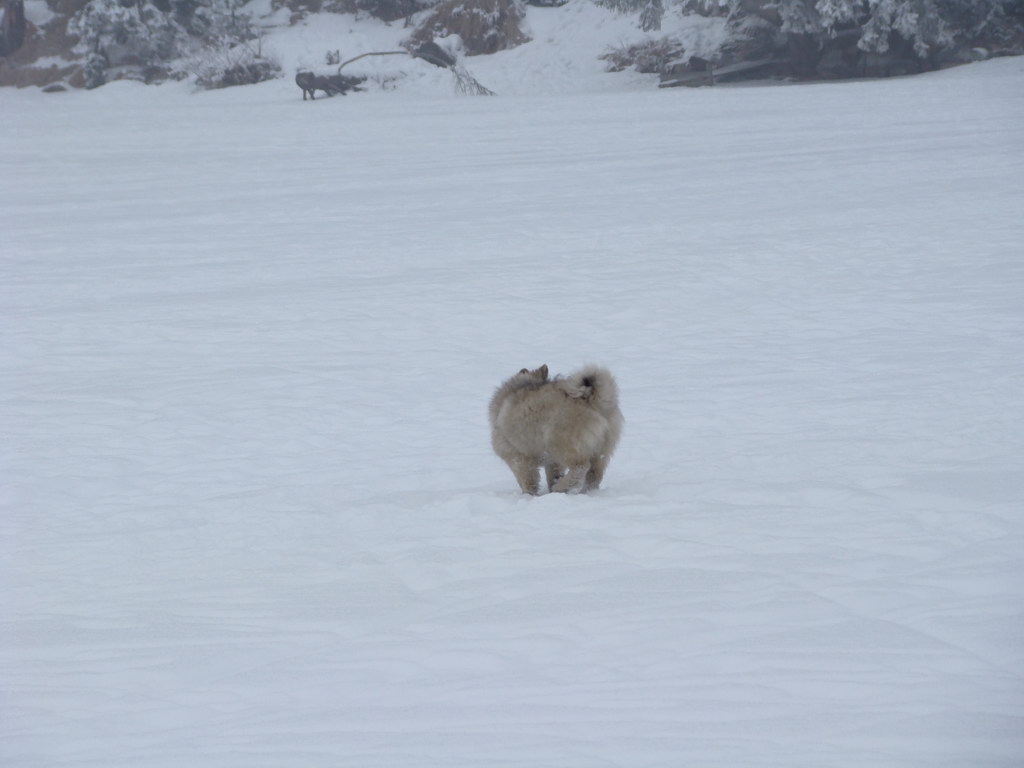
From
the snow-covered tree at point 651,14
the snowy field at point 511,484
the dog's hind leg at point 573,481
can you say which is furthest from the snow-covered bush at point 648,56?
the dog's hind leg at point 573,481

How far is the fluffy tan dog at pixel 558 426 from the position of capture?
5973 millimetres

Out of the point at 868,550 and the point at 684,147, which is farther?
the point at 684,147

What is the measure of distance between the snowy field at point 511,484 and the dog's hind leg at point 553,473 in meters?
0.18

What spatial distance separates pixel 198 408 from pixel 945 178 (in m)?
12.7

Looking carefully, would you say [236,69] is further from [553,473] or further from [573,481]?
[573,481]

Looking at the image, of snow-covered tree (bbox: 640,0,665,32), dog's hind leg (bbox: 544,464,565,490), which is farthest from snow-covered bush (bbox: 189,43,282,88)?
dog's hind leg (bbox: 544,464,565,490)

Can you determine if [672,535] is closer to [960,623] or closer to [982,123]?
[960,623]

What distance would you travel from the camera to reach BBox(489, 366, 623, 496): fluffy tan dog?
5.97 m

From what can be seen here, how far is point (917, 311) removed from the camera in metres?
11.1

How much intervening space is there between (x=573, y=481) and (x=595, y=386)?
0.67 m

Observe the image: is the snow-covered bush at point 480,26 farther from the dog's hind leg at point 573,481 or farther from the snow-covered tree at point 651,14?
the dog's hind leg at point 573,481

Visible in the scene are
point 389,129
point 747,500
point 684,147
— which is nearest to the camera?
point 747,500

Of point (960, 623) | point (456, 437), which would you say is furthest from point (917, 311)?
point (960, 623)

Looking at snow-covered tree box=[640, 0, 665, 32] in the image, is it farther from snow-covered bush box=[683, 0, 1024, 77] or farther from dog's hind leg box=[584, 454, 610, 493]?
dog's hind leg box=[584, 454, 610, 493]
